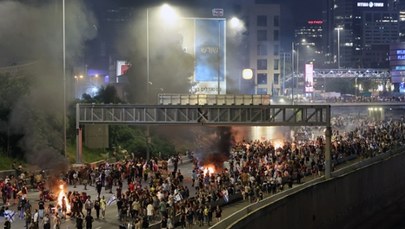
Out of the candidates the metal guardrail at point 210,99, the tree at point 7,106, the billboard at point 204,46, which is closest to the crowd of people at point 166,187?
the metal guardrail at point 210,99

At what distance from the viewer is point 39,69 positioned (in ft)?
182

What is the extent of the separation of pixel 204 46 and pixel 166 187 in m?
54.6

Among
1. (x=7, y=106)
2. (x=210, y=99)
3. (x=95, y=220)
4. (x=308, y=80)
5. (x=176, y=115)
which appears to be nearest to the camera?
(x=95, y=220)

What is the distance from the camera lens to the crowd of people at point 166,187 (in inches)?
1215

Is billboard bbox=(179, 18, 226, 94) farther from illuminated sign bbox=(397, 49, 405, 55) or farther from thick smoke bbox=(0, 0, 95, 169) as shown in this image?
illuminated sign bbox=(397, 49, 405, 55)

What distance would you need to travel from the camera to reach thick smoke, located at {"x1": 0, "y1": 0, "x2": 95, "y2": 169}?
4859cm

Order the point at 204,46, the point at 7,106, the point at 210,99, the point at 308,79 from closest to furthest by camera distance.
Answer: the point at 7,106
the point at 210,99
the point at 204,46
the point at 308,79

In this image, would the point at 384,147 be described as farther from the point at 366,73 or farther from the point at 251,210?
the point at 366,73

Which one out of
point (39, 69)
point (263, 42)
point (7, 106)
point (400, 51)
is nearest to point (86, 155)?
point (39, 69)

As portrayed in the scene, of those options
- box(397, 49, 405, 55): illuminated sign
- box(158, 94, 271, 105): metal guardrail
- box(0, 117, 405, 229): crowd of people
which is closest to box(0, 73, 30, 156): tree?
box(0, 117, 405, 229): crowd of people

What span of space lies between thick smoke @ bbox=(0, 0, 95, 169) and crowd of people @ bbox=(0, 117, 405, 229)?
16.6ft

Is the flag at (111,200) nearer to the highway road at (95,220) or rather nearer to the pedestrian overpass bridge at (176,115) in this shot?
the highway road at (95,220)

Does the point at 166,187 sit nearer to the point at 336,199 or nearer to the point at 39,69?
the point at 336,199

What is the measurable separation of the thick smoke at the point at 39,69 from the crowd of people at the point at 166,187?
5.06 m
